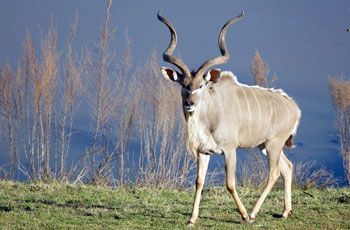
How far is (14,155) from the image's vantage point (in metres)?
8.80

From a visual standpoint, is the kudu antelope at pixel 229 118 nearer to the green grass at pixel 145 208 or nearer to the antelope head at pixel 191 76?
the antelope head at pixel 191 76

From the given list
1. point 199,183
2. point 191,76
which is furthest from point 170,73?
point 199,183

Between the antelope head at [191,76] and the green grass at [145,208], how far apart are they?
1348mm

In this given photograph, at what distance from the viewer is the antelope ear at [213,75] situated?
4961 mm

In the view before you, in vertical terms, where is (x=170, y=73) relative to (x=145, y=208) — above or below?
above

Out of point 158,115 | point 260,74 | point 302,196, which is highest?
point 260,74

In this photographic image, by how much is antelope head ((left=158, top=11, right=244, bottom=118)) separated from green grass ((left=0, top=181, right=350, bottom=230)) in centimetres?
135

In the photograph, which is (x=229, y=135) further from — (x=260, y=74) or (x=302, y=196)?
(x=260, y=74)

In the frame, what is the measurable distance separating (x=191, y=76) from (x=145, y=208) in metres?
2.15

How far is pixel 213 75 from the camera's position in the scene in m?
5.04

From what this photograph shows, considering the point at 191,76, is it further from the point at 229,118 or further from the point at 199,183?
the point at 199,183

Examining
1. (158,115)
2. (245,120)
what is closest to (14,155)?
(158,115)

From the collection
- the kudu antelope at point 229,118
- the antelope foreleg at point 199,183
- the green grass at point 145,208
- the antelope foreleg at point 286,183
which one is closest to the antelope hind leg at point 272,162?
the kudu antelope at point 229,118

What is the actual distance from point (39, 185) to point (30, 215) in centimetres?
229
